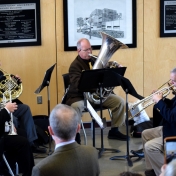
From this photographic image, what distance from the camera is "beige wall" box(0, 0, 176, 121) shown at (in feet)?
19.6

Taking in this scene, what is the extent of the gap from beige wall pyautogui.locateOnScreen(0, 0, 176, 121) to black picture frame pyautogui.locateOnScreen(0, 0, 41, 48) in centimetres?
9

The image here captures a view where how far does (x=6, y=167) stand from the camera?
13.6 ft

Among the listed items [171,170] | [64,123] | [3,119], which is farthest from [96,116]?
[171,170]

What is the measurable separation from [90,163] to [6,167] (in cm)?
203

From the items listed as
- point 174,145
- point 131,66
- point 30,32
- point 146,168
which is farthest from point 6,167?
point 131,66

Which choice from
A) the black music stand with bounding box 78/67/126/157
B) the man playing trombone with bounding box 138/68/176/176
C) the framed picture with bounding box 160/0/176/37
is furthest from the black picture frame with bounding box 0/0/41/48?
the man playing trombone with bounding box 138/68/176/176

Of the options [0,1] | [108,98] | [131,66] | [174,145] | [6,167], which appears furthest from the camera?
[131,66]

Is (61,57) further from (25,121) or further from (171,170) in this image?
(171,170)

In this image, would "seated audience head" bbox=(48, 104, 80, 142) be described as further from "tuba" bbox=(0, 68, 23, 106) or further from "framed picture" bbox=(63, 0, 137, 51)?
"framed picture" bbox=(63, 0, 137, 51)

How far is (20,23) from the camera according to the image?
19.3 feet

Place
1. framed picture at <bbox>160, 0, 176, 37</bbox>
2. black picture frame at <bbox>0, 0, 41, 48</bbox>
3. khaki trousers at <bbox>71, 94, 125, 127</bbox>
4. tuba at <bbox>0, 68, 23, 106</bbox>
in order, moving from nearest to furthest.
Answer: tuba at <bbox>0, 68, 23, 106</bbox> → khaki trousers at <bbox>71, 94, 125, 127</bbox> → black picture frame at <bbox>0, 0, 41, 48</bbox> → framed picture at <bbox>160, 0, 176, 37</bbox>

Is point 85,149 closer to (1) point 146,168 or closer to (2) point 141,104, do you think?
(1) point 146,168

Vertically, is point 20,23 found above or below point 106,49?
above

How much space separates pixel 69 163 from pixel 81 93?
2975 millimetres
